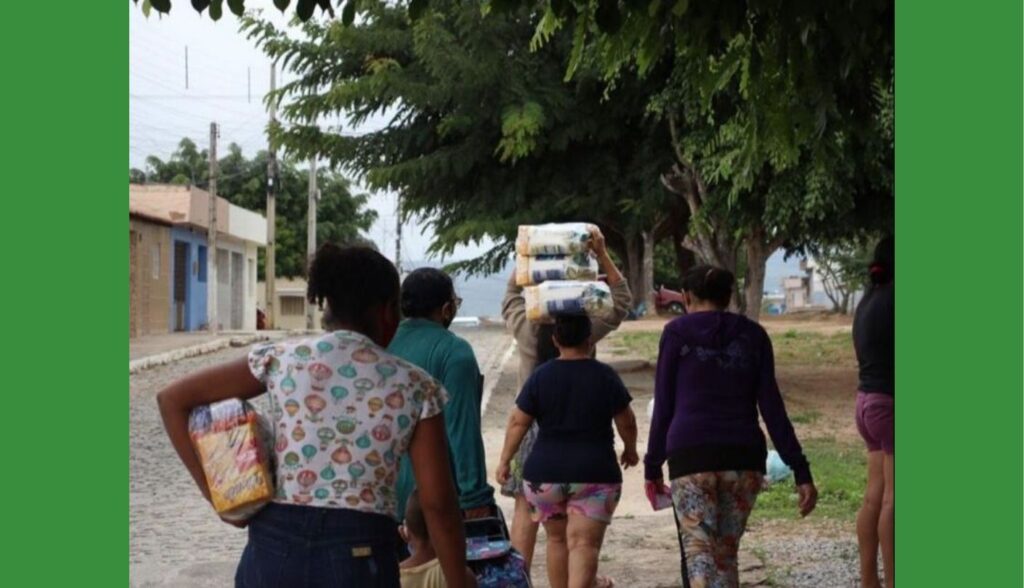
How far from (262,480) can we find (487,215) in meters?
19.4

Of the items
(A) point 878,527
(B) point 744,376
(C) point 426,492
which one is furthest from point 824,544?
(C) point 426,492

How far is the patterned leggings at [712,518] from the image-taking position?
6.19 metres

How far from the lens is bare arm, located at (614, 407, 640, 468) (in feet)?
22.0

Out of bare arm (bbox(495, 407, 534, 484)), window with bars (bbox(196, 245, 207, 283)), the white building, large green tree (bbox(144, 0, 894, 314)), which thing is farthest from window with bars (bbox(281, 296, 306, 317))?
bare arm (bbox(495, 407, 534, 484))

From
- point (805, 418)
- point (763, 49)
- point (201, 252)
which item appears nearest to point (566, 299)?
point (763, 49)

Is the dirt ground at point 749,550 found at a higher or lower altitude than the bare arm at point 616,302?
lower

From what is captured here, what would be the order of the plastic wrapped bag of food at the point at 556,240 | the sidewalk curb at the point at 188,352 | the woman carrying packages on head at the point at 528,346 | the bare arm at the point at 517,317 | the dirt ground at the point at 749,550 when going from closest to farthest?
the woman carrying packages on head at the point at 528,346 → the bare arm at the point at 517,317 → the dirt ground at the point at 749,550 → the plastic wrapped bag of food at the point at 556,240 → the sidewalk curb at the point at 188,352

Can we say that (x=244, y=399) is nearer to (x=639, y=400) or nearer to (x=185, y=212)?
(x=639, y=400)

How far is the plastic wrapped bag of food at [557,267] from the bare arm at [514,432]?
2168mm

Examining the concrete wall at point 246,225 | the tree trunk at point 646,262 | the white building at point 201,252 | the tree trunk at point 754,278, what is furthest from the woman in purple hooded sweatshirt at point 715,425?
the concrete wall at point 246,225

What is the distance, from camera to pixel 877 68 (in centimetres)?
796

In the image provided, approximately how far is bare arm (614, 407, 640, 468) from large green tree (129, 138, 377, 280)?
59521 millimetres

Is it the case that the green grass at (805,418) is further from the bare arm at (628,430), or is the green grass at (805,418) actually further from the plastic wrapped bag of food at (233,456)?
the plastic wrapped bag of food at (233,456)

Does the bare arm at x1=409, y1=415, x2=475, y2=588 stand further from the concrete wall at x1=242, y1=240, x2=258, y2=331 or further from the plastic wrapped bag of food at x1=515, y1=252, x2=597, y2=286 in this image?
the concrete wall at x1=242, y1=240, x2=258, y2=331
